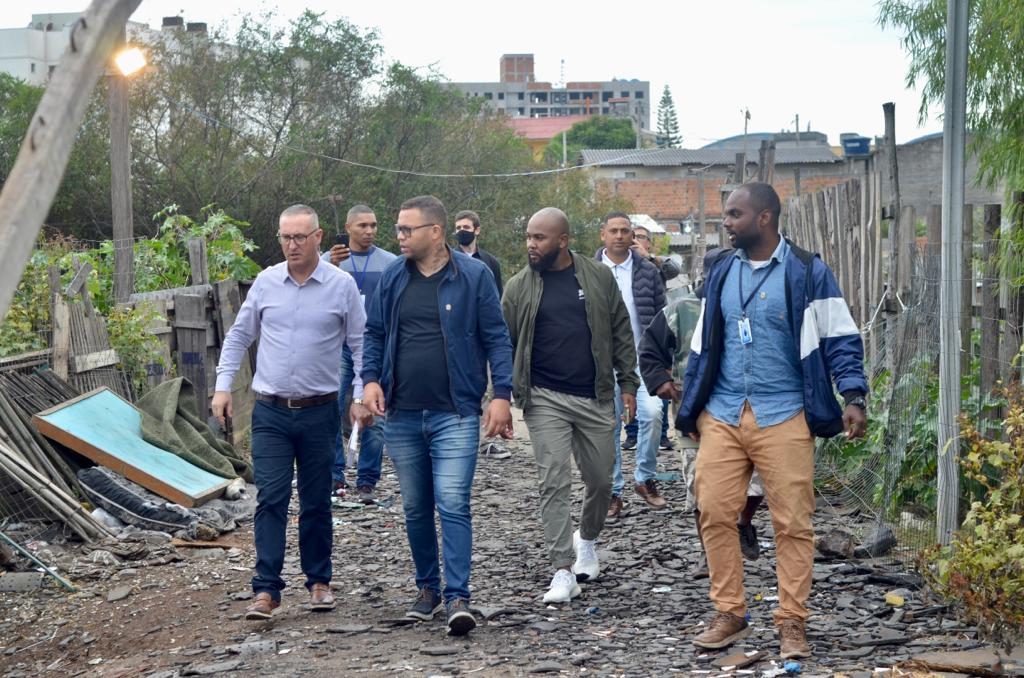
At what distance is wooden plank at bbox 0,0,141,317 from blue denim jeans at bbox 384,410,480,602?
3618 mm

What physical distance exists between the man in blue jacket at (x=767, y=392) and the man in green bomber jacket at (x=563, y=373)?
1.20m

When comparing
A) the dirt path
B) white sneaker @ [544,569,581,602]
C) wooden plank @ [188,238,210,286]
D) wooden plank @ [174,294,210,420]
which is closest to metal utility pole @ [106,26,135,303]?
wooden plank @ [188,238,210,286]

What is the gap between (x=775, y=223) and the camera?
20.3ft

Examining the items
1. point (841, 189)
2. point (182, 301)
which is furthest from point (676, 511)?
point (182, 301)

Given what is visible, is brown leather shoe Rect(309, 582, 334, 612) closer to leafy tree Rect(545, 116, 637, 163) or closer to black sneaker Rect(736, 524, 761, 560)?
black sneaker Rect(736, 524, 761, 560)

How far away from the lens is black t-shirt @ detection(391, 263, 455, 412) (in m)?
6.72

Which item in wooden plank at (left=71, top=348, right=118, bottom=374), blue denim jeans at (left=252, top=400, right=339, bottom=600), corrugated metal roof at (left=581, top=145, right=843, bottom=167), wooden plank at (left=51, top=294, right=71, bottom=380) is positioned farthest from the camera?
corrugated metal roof at (left=581, top=145, right=843, bottom=167)

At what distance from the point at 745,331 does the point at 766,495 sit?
780 mm

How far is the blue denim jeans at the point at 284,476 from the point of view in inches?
279

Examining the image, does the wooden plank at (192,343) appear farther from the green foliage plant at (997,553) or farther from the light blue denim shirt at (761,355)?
the green foliage plant at (997,553)

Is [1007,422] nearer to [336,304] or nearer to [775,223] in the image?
[775,223]

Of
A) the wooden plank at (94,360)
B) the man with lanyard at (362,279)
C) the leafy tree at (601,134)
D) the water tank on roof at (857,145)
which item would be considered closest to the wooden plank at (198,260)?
the wooden plank at (94,360)

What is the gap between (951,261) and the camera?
6.86 m

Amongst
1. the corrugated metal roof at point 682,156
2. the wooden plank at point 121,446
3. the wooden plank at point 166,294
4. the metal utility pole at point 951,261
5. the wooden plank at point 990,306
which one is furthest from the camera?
the corrugated metal roof at point 682,156
